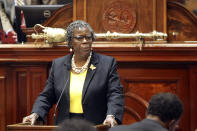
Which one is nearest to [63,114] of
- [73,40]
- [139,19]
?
[73,40]

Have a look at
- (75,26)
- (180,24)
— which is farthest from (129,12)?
(75,26)

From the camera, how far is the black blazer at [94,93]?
16.5 ft

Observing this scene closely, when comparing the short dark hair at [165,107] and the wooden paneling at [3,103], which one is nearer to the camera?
the short dark hair at [165,107]

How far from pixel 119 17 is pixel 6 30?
1809 mm

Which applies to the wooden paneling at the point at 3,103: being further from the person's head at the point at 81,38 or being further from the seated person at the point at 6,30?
the person's head at the point at 81,38

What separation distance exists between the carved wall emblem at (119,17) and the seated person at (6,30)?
1185 mm

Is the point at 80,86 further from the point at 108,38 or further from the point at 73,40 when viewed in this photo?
the point at 108,38

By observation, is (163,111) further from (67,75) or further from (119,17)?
(119,17)

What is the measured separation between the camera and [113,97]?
4992 millimetres

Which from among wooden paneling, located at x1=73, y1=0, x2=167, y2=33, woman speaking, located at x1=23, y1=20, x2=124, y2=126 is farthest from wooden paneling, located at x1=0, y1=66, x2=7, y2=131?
wooden paneling, located at x1=73, y1=0, x2=167, y2=33

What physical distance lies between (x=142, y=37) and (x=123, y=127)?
8.30 feet

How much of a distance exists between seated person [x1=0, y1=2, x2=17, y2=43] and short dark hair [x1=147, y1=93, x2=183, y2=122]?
3373 millimetres

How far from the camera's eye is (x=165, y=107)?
136 inches

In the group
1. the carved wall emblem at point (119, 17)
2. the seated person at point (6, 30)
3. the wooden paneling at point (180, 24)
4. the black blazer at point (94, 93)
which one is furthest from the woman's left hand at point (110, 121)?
the seated person at point (6, 30)
